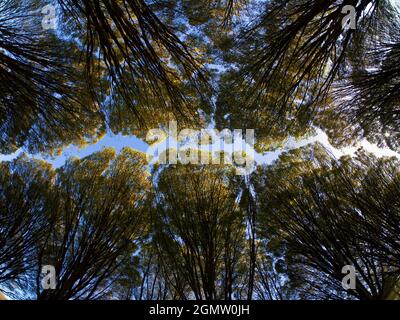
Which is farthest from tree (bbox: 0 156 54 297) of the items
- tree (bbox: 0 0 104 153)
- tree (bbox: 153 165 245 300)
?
tree (bbox: 153 165 245 300)

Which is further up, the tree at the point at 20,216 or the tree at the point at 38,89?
the tree at the point at 38,89

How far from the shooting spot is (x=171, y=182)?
231 inches

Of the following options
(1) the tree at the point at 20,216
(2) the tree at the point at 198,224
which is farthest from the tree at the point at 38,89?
(2) the tree at the point at 198,224

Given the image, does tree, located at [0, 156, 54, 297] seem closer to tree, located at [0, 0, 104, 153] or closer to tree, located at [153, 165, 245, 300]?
tree, located at [0, 0, 104, 153]

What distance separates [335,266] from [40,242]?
17.8 feet

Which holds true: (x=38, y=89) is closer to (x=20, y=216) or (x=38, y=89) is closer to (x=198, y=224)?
(x=20, y=216)

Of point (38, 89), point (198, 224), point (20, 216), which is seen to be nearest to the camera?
point (38, 89)

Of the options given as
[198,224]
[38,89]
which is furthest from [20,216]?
[198,224]

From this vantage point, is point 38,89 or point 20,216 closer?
point 38,89

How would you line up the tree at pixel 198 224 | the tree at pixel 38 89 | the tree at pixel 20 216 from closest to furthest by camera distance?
the tree at pixel 38 89, the tree at pixel 198 224, the tree at pixel 20 216

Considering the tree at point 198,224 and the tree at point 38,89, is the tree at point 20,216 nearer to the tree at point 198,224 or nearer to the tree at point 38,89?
the tree at point 38,89

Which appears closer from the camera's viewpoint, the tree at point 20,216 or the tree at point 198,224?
the tree at point 198,224

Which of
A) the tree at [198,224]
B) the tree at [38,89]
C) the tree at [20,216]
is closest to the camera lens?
the tree at [38,89]
